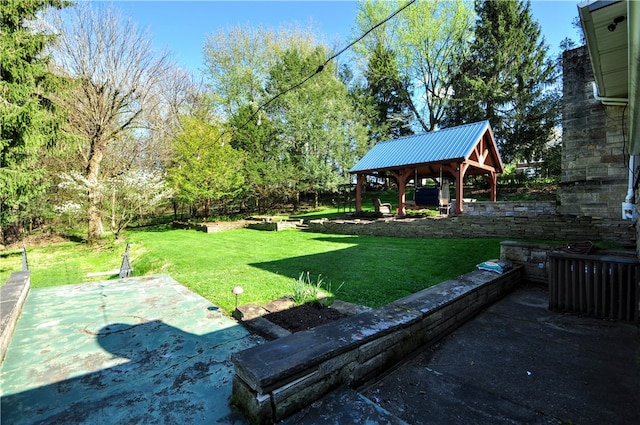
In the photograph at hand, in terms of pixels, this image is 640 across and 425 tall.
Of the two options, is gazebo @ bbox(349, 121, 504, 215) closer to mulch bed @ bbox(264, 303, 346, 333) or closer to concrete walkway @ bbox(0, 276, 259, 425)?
mulch bed @ bbox(264, 303, 346, 333)

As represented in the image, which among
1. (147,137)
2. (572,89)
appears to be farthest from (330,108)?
(572,89)

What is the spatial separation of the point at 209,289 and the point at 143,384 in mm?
2797

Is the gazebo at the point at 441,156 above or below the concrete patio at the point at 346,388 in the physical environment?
above

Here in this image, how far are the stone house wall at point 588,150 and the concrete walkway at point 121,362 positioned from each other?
26.4 ft

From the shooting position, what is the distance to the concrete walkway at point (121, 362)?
204 centimetres

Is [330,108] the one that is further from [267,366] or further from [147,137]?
[267,366]

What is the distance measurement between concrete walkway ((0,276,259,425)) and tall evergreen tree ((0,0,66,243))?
575 centimetres

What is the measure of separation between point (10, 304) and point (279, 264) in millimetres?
4342

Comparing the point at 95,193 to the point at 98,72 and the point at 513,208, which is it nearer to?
the point at 98,72

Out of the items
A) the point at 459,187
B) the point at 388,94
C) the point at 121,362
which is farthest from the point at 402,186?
the point at 388,94

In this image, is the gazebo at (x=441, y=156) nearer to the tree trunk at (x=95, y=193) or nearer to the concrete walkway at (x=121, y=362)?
the concrete walkway at (x=121, y=362)

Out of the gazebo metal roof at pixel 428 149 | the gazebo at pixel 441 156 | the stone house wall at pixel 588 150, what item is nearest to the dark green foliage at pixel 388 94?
the gazebo metal roof at pixel 428 149

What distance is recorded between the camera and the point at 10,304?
149 inches

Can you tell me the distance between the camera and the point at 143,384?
2.36 m
